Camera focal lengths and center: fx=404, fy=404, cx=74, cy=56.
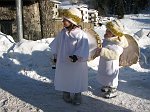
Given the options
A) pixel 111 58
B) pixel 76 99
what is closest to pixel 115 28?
pixel 111 58

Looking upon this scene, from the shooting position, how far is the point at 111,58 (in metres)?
6.68

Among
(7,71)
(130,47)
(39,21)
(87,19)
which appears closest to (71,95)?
(130,47)

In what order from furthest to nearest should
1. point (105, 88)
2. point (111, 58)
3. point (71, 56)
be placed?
point (105, 88) < point (111, 58) < point (71, 56)

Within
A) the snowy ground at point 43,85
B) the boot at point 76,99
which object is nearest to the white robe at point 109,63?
the snowy ground at point 43,85

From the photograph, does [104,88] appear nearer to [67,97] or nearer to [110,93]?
[110,93]

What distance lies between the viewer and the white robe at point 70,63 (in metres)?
6.31

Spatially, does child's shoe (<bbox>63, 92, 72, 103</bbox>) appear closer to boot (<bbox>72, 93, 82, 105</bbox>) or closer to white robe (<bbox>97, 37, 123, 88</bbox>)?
boot (<bbox>72, 93, 82, 105</bbox>)

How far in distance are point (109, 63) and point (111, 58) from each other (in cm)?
17

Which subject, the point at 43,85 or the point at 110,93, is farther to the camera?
the point at 43,85

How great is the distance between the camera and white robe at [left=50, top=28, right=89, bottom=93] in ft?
20.7

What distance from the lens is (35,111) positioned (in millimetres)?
6062

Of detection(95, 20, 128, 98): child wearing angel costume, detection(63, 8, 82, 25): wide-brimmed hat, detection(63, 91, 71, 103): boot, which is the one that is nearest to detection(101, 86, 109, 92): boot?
detection(95, 20, 128, 98): child wearing angel costume

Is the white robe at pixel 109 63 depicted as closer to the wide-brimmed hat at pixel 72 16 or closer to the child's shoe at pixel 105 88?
the child's shoe at pixel 105 88

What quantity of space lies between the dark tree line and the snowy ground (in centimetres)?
3083
